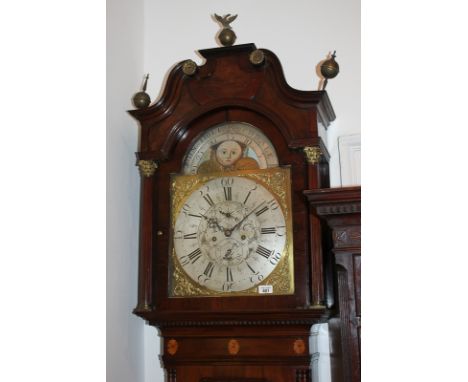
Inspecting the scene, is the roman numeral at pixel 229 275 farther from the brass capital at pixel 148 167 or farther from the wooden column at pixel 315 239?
the brass capital at pixel 148 167

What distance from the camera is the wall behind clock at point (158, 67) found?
2.16 meters

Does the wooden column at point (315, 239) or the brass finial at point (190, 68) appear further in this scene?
the brass finial at point (190, 68)

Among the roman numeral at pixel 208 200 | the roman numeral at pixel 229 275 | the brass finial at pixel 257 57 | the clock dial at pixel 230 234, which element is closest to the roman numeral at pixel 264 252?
the clock dial at pixel 230 234

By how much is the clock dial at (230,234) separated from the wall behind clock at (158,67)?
0.88 feet

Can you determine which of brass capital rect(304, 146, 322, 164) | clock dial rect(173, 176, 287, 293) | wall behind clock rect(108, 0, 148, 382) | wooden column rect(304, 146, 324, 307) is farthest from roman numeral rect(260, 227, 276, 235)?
wall behind clock rect(108, 0, 148, 382)

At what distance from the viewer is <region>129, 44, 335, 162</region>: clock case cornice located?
1940 millimetres

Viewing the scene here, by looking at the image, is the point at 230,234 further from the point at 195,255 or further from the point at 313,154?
the point at 313,154

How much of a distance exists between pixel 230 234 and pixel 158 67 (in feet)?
2.85

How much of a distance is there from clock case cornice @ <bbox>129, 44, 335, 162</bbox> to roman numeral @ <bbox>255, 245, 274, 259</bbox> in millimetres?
327

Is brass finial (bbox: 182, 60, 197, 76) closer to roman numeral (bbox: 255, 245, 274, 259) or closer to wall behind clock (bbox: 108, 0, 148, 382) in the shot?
wall behind clock (bbox: 108, 0, 148, 382)
